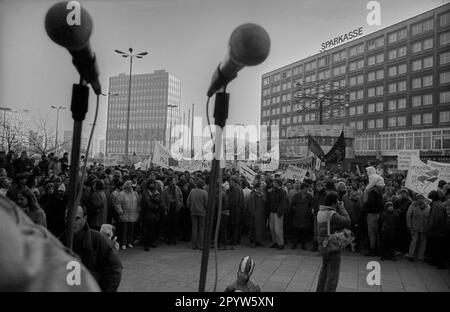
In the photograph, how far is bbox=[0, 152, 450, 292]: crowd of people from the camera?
6410 mm

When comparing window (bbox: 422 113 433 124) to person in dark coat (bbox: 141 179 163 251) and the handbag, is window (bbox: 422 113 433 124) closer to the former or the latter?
person in dark coat (bbox: 141 179 163 251)

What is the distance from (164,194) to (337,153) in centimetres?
702

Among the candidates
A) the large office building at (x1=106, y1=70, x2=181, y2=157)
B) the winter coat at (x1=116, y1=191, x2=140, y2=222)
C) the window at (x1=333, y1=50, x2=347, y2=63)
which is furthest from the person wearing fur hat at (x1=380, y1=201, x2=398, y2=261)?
the window at (x1=333, y1=50, x2=347, y2=63)

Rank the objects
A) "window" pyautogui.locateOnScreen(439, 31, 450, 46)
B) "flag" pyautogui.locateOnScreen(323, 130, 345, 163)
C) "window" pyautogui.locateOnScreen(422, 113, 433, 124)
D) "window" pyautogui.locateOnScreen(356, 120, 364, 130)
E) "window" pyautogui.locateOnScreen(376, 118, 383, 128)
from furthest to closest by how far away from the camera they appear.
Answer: "window" pyautogui.locateOnScreen(356, 120, 364, 130) < "window" pyautogui.locateOnScreen(376, 118, 383, 128) < "window" pyautogui.locateOnScreen(422, 113, 433, 124) < "window" pyautogui.locateOnScreen(439, 31, 450, 46) < "flag" pyautogui.locateOnScreen(323, 130, 345, 163)

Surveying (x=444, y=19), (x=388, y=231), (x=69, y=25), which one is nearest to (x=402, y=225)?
(x=388, y=231)

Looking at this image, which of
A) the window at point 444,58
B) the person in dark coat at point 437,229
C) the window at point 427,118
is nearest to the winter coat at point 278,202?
the person in dark coat at point 437,229

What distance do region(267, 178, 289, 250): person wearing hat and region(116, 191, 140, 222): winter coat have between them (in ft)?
9.86

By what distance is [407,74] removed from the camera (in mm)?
47812

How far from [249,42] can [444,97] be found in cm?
5228

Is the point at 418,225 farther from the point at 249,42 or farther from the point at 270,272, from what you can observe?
the point at 249,42

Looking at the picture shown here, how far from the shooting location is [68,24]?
1.07 meters
